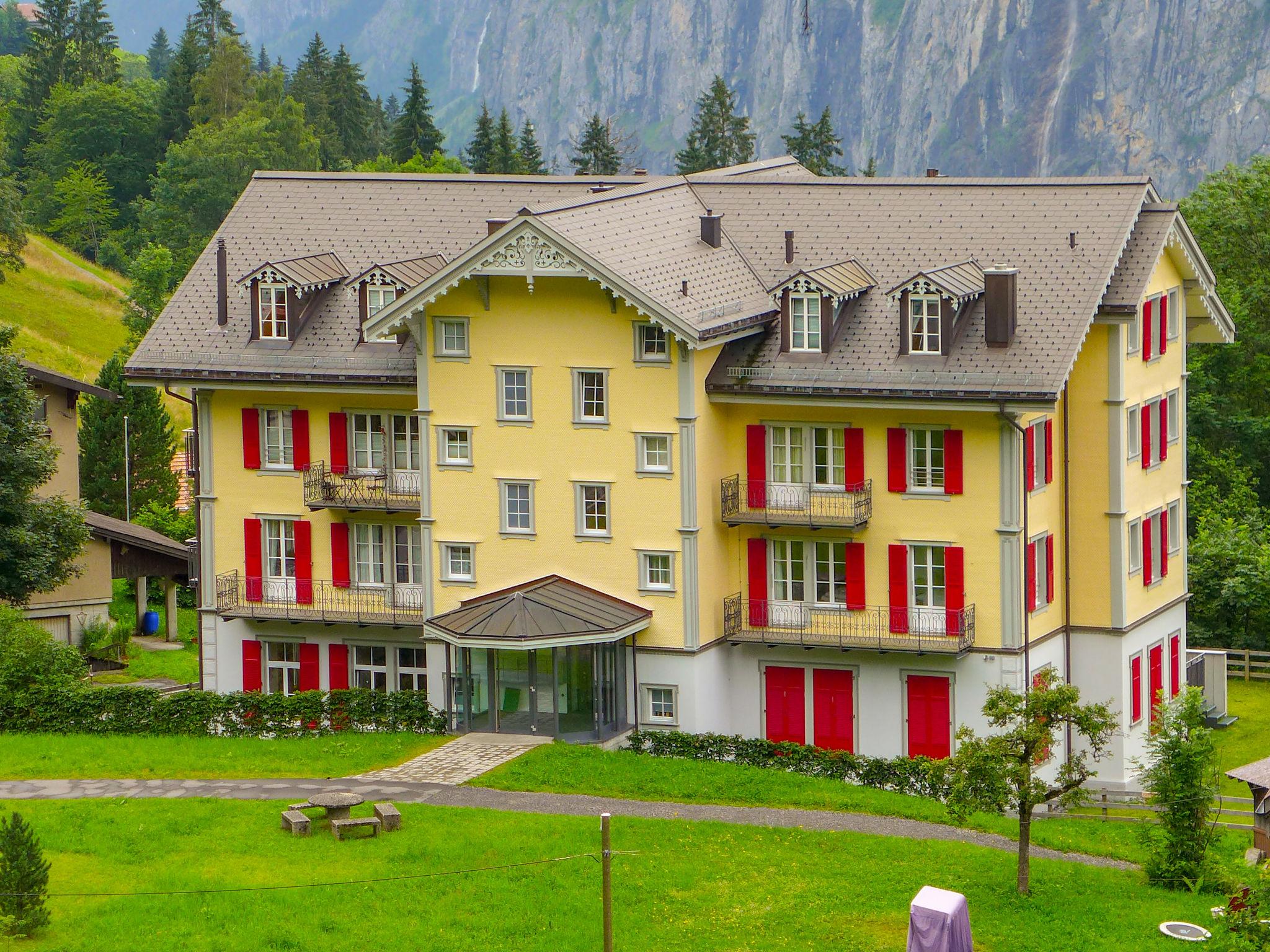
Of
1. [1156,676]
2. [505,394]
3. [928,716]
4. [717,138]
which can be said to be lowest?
[928,716]

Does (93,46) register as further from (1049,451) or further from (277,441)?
(1049,451)

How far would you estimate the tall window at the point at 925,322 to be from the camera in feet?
172

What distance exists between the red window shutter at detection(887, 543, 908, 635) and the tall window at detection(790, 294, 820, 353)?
5.61 metres

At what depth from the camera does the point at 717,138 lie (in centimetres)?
13338

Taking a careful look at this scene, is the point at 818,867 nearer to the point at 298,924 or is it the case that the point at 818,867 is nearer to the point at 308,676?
the point at 298,924

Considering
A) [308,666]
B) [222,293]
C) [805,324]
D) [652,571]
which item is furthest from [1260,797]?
[222,293]

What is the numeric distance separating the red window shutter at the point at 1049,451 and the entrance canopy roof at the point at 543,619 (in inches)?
434

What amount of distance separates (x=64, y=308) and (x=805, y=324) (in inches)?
3312

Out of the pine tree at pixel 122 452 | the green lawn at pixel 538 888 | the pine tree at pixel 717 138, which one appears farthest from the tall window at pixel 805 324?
the pine tree at pixel 717 138

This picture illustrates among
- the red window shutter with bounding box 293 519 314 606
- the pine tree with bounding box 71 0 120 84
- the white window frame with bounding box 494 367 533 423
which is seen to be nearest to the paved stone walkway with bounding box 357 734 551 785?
the red window shutter with bounding box 293 519 314 606

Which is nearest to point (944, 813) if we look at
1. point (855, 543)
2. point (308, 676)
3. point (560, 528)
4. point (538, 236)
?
point (855, 543)

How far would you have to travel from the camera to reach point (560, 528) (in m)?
54.3

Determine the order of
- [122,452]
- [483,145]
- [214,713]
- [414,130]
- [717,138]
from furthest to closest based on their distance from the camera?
[414,130], [717,138], [483,145], [122,452], [214,713]

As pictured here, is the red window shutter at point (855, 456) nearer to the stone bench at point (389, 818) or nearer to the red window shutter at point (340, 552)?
the red window shutter at point (340, 552)
